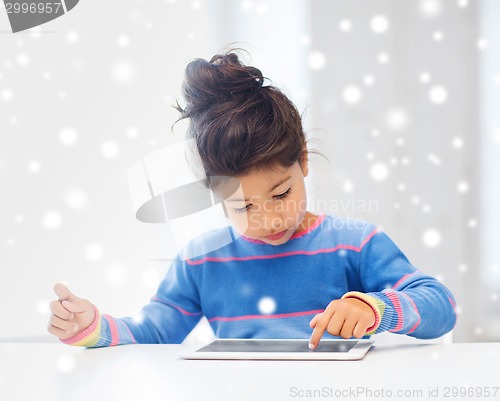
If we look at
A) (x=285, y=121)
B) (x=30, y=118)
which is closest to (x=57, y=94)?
(x=30, y=118)

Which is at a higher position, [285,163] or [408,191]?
[285,163]

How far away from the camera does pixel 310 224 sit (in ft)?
3.33

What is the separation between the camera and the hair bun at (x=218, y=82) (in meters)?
0.97

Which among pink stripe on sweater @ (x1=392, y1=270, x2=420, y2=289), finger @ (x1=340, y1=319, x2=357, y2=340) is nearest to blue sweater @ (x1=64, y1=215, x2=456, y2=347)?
pink stripe on sweater @ (x1=392, y1=270, x2=420, y2=289)

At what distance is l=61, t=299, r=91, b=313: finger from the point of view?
2.68 ft

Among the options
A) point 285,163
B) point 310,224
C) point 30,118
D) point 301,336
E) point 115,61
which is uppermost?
point 115,61

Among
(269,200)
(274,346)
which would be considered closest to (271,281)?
(269,200)

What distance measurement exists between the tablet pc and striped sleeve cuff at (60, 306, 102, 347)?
153 mm

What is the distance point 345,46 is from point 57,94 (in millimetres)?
724

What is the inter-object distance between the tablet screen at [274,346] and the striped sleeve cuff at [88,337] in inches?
6.3

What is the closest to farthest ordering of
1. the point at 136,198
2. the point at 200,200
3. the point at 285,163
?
the point at 285,163
the point at 200,200
the point at 136,198

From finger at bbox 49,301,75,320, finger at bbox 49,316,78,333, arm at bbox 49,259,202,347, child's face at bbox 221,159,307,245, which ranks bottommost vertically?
arm at bbox 49,259,202,347

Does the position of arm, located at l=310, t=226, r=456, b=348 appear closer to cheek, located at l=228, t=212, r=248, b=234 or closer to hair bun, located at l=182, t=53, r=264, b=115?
cheek, located at l=228, t=212, r=248, b=234

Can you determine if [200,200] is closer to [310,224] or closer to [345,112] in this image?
[310,224]
